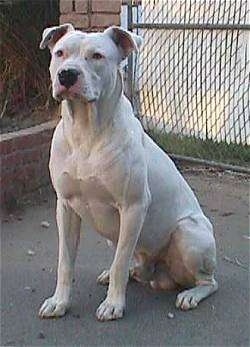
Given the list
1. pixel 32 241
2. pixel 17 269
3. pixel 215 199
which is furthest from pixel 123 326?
pixel 215 199

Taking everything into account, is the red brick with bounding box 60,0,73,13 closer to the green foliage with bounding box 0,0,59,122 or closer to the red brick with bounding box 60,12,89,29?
the red brick with bounding box 60,12,89,29

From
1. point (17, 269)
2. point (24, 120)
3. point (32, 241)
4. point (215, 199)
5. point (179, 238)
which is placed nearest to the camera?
point (179, 238)

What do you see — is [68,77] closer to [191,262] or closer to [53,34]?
[53,34]

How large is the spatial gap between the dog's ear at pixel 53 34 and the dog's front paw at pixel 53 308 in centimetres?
131

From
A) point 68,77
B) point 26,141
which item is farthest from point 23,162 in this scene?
point 68,77

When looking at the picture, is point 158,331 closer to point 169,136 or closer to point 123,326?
point 123,326

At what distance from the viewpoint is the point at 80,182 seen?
4102mm

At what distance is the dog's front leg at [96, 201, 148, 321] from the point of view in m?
4.12

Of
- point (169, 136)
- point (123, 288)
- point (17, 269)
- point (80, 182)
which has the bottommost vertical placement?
point (169, 136)

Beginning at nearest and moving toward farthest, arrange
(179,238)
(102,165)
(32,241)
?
(102,165) → (179,238) → (32,241)

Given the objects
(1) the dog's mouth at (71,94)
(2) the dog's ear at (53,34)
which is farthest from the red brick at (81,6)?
(1) the dog's mouth at (71,94)

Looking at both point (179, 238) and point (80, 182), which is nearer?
point (80, 182)

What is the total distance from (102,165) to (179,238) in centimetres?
67

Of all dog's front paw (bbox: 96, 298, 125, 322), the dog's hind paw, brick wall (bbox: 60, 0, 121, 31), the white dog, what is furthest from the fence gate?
dog's front paw (bbox: 96, 298, 125, 322)
